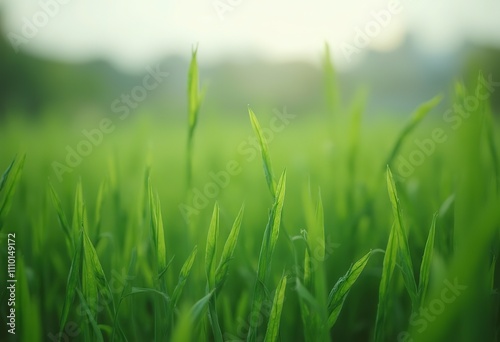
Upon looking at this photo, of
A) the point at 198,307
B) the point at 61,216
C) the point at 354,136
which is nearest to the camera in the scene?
the point at 198,307

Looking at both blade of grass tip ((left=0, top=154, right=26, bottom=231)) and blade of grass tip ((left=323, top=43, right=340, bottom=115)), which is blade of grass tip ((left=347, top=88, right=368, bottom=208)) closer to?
blade of grass tip ((left=323, top=43, right=340, bottom=115))

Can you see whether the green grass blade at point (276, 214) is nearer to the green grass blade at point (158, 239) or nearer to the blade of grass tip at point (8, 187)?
the green grass blade at point (158, 239)

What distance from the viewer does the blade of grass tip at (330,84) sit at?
0.68 meters

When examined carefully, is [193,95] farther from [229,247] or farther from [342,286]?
[342,286]

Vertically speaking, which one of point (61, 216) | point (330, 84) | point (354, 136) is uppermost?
point (330, 84)

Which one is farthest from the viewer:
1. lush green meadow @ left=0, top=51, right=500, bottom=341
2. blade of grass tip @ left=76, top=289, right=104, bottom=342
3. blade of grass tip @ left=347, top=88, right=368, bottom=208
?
blade of grass tip @ left=347, top=88, right=368, bottom=208

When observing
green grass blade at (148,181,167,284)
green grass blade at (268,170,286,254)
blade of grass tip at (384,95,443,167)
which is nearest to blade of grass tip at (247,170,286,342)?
green grass blade at (268,170,286,254)

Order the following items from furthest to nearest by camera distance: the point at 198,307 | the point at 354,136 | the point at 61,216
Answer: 1. the point at 354,136
2. the point at 61,216
3. the point at 198,307

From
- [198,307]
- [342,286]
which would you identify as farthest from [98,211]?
[342,286]

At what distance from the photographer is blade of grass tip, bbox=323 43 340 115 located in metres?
0.68

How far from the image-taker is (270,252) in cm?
43

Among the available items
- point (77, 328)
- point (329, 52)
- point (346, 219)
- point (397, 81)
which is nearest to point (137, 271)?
point (77, 328)

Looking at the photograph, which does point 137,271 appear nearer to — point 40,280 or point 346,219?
point 40,280

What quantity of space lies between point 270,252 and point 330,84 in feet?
1.39
